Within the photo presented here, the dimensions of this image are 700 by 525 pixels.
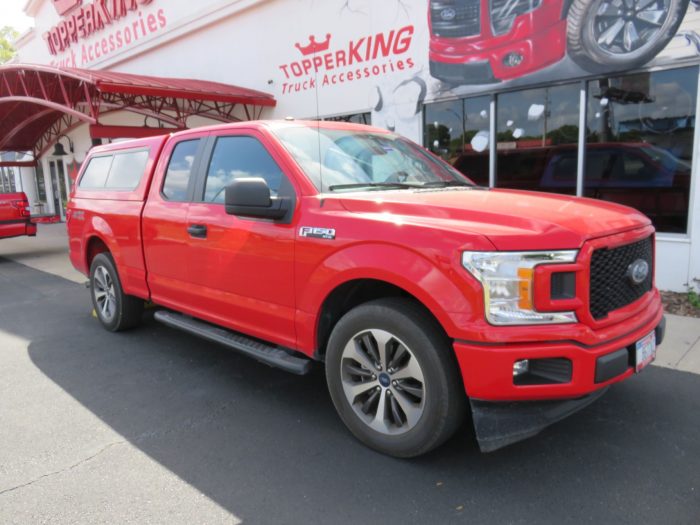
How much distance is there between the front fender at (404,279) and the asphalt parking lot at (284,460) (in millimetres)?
781

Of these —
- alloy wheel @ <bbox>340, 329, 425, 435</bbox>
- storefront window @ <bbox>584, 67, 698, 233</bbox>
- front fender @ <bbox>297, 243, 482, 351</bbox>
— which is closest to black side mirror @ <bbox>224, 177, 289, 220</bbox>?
front fender @ <bbox>297, 243, 482, 351</bbox>

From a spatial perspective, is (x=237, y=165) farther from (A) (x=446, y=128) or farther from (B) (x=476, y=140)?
(A) (x=446, y=128)

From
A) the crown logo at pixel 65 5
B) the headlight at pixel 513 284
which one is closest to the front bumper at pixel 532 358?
the headlight at pixel 513 284

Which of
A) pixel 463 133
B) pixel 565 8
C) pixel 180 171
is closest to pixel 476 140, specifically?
pixel 463 133

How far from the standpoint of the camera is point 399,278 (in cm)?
280

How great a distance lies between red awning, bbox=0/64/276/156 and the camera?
1100cm

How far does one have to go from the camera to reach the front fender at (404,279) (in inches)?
102

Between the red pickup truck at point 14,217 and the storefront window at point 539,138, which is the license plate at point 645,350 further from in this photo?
the red pickup truck at point 14,217

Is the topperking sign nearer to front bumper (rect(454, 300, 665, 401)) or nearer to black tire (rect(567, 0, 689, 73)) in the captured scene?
black tire (rect(567, 0, 689, 73))

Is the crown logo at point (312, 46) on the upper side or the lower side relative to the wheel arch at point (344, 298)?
upper

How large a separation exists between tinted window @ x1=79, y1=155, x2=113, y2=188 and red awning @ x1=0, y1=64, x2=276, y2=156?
5.40 metres

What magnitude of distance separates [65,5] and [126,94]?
32.8ft

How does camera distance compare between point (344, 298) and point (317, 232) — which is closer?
point (317, 232)

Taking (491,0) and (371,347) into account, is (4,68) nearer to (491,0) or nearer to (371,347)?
(491,0)
